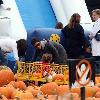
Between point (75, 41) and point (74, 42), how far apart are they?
29mm

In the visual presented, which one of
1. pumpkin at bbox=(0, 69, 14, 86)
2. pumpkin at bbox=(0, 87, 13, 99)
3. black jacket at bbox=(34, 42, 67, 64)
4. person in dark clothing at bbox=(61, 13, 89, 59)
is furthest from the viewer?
person in dark clothing at bbox=(61, 13, 89, 59)

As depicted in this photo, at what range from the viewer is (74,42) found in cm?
821

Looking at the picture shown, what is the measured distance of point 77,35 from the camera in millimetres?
8172

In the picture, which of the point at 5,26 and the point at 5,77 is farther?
the point at 5,26

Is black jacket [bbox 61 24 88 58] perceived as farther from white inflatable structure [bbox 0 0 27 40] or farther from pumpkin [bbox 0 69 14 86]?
pumpkin [bbox 0 69 14 86]

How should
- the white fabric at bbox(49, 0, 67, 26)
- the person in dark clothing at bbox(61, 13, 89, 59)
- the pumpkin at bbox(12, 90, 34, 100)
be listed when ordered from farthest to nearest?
the white fabric at bbox(49, 0, 67, 26) < the person in dark clothing at bbox(61, 13, 89, 59) < the pumpkin at bbox(12, 90, 34, 100)

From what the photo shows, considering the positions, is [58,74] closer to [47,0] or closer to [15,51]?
[15,51]

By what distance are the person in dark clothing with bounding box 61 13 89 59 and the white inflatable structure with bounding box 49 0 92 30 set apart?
129 inches

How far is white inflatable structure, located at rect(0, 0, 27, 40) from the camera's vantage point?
1019 cm

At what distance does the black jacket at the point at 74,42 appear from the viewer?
813 centimetres

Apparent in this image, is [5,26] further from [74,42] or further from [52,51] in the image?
[52,51]

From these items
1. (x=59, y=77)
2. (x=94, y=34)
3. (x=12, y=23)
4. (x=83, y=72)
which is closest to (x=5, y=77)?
(x=59, y=77)

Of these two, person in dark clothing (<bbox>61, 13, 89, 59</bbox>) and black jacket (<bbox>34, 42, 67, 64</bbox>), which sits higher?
person in dark clothing (<bbox>61, 13, 89, 59</bbox>)

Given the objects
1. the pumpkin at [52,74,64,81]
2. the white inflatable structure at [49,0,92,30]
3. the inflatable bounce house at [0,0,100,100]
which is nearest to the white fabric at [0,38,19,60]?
the inflatable bounce house at [0,0,100,100]
